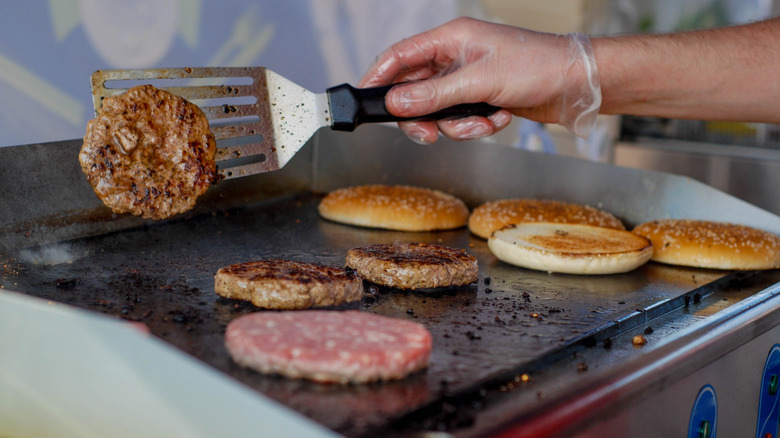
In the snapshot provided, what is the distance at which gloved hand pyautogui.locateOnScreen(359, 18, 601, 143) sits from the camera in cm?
217

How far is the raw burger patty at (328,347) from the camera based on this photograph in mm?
1269

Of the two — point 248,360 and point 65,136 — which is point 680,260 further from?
point 65,136

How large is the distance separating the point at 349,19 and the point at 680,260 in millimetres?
2166

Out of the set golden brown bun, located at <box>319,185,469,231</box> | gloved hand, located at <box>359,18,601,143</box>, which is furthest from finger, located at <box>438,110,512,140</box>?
golden brown bun, located at <box>319,185,469,231</box>

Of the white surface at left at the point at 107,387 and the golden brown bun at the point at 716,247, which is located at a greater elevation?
the white surface at left at the point at 107,387

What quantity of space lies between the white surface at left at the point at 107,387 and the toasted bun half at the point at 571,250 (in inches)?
54.3

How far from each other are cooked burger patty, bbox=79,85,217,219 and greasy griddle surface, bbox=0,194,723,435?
23cm

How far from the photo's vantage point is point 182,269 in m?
2.13

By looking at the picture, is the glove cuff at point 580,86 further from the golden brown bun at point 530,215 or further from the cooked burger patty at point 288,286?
the cooked burger patty at point 288,286

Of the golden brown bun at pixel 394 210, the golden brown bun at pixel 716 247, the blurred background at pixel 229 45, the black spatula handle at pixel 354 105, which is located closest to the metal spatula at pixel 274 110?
the black spatula handle at pixel 354 105

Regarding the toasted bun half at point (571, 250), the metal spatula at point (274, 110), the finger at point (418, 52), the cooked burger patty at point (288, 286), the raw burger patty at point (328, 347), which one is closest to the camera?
the raw burger patty at point (328, 347)

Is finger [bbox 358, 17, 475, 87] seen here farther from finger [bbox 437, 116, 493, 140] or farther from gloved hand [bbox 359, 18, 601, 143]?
finger [bbox 437, 116, 493, 140]

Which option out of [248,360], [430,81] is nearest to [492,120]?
[430,81]

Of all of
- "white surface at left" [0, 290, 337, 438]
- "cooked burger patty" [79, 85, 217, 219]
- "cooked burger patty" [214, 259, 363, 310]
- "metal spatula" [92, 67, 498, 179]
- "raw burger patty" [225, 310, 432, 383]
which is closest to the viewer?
"white surface at left" [0, 290, 337, 438]
